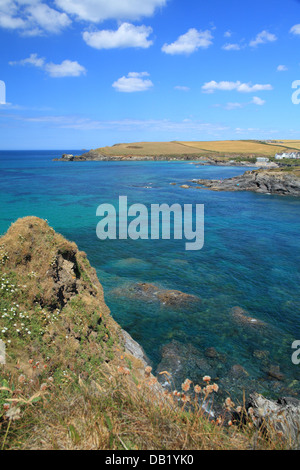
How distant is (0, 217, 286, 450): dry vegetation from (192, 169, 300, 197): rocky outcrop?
73586mm

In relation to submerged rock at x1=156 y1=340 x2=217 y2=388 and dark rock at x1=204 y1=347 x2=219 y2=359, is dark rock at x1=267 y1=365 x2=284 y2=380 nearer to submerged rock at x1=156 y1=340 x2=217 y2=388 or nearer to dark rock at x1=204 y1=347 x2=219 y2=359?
dark rock at x1=204 y1=347 x2=219 y2=359

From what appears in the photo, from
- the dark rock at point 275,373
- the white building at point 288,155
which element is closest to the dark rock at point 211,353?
the dark rock at point 275,373

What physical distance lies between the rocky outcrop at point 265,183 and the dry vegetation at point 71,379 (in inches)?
2897

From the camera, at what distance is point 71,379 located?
239 inches

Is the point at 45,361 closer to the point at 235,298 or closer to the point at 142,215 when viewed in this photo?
the point at 235,298

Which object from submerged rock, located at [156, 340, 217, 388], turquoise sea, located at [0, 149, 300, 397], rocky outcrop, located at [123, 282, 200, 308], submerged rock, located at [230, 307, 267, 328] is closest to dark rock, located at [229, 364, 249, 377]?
turquoise sea, located at [0, 149, 300, 397]

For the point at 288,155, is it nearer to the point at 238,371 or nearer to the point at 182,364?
the point at 238,371

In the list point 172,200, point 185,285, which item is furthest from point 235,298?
point 172,200

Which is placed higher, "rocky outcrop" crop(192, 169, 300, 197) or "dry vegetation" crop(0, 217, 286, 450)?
"rocky outcrop" crop(192, 169, 300, 197)

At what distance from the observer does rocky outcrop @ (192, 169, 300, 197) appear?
75137 mm

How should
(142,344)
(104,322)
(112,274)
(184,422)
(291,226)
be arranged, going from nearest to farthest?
(184,422), (104,322), (142,344), (112,274), (291,226)

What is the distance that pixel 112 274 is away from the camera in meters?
26.0

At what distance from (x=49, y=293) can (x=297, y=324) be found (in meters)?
16.5

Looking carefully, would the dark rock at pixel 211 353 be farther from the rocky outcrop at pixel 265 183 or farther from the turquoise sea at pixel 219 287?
the rocky outcrop at pixel 265 183
